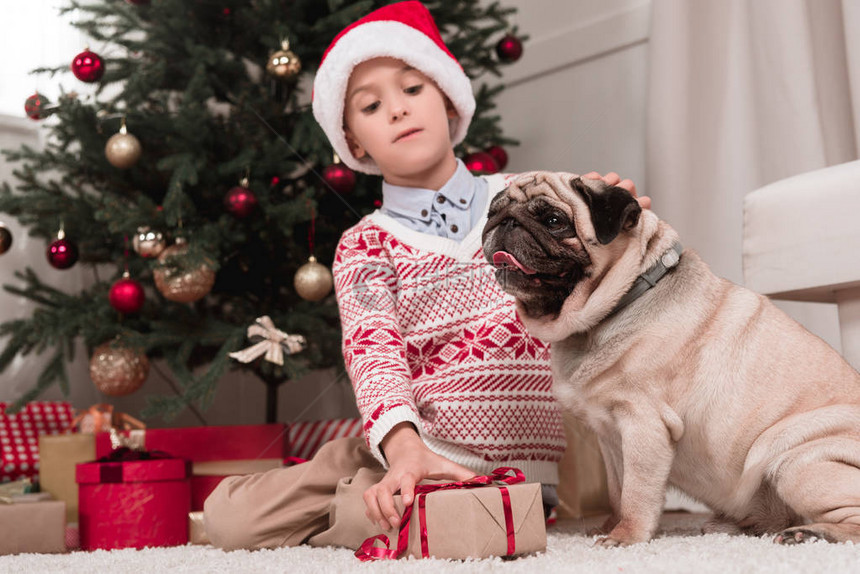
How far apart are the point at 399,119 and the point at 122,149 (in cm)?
76

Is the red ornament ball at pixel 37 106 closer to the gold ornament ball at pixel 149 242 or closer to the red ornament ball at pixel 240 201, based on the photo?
the gold ornament ball at pixel 149 242

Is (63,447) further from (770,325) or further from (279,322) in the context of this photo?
(770,325)

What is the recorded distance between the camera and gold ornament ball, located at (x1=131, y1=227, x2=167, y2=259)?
1665 millimetres

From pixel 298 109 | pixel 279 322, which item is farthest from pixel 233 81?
pixel 279 322

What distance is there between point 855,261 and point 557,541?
A: 22.2 inches

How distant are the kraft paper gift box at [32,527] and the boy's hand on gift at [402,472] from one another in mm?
641

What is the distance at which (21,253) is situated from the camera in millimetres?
2230

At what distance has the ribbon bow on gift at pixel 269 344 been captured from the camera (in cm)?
156

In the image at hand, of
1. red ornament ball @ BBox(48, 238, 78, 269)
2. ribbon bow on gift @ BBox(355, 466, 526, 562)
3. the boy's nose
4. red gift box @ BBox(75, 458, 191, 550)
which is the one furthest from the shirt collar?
red ornament ball @ BBox(48, 238, 78, 269)

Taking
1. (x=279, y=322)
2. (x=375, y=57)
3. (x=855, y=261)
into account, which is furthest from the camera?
(x=279, y=322)

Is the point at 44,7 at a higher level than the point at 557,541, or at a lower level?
higher

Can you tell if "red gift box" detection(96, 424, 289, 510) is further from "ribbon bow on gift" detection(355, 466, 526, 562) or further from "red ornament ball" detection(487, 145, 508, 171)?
"red ornament ball" detection(487, 145, 508, 171)

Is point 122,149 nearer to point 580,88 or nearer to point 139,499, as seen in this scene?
point 139,499

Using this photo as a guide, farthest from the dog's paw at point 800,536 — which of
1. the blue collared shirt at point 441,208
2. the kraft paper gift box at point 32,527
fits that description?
the kraft paper gift box at point 32,527
